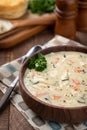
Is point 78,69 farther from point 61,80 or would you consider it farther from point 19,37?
point 19,37

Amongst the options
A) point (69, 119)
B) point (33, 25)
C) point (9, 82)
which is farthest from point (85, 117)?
point (33, 25)

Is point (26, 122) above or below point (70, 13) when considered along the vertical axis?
below

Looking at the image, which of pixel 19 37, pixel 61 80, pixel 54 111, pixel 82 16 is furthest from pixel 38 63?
pixel 82 16

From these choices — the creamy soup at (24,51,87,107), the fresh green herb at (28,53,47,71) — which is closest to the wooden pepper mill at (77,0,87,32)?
the creamy soup at (24,51,87,107)

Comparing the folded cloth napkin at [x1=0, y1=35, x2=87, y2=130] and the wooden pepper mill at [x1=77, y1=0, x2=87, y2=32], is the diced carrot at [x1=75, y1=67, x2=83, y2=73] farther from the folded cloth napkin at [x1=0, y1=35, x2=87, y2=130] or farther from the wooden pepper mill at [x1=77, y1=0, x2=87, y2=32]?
the wooden pepper mill at [x1=77, y1=0, x2=87, y2=32]

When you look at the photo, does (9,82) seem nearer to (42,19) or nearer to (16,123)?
(16,123)

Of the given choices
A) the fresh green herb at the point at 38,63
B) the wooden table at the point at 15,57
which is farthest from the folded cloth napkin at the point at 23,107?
the fresh green herb at the point at 38,63
